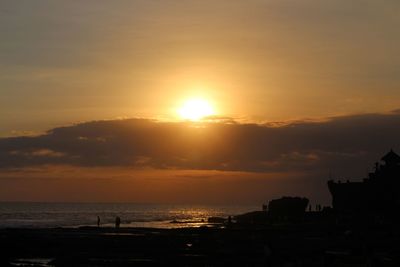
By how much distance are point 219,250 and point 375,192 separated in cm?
5605

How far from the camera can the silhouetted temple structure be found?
3925 inches

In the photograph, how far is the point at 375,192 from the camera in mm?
102625

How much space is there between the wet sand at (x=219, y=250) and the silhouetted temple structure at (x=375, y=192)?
29.3 m

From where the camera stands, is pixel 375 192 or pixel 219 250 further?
pixel 375 192

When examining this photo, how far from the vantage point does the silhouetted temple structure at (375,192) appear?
99.7 metres

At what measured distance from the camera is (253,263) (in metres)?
43.8

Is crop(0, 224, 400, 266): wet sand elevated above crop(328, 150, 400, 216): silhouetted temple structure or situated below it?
below

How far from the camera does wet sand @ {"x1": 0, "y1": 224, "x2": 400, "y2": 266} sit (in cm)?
4478

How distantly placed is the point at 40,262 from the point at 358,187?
6936cm

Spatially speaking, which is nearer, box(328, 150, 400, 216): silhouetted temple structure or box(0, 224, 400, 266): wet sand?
box(0, 224, 400, 266): wet sand

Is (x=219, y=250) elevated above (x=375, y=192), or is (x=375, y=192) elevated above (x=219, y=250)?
(x=375, y=192)

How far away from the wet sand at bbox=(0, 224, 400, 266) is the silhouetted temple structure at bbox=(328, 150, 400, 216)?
29.3 meters

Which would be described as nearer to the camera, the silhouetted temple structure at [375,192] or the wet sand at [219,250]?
the wet sand at [219,250]

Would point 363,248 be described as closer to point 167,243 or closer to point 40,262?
point 167,243
